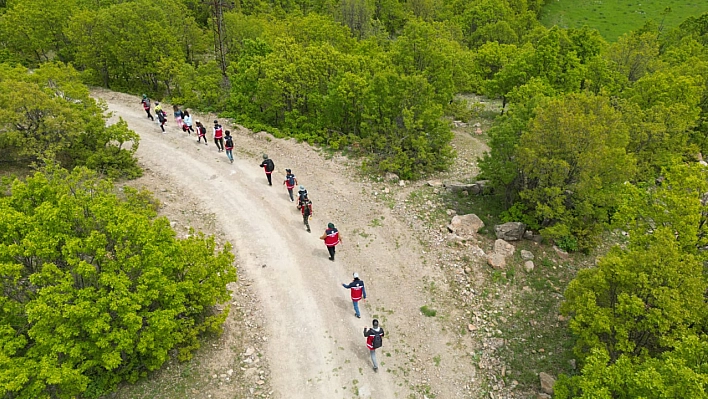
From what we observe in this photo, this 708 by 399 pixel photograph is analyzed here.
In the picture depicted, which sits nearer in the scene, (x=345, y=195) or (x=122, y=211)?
(x=122, y=211)

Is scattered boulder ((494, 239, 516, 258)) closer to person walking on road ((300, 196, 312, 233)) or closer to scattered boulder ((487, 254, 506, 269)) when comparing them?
scattered boulder ((487, 254, 506, 269))

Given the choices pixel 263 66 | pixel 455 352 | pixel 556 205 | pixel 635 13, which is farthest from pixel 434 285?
pixel 635 13

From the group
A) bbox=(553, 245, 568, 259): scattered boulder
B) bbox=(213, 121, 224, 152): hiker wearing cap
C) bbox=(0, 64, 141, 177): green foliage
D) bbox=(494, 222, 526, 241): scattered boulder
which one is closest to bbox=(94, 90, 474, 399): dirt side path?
bbox=(213, 121, 224, 152): hiker wearing cap

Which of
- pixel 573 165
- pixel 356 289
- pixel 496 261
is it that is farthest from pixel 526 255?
pixel 356 289

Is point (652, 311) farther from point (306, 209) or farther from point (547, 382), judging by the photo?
point (306, 209)

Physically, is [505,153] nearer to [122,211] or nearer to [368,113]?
[368,113]

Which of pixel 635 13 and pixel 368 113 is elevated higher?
pixel 635 13

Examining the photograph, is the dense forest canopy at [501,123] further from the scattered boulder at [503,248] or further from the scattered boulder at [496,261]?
the scattered boulder at [496,261]
